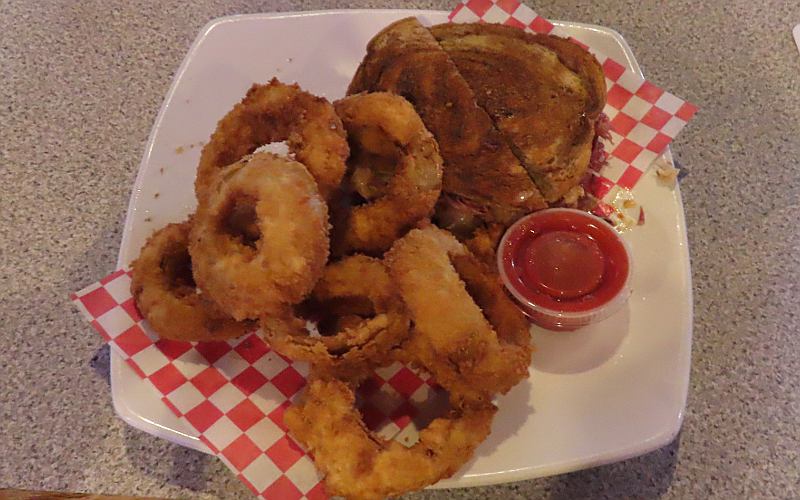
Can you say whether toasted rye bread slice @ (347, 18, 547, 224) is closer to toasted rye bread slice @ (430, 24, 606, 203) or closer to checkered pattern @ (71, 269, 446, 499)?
toasted rye bread slice @ (430, 24, 606, 203)

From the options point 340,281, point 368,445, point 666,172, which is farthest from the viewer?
point 666,172

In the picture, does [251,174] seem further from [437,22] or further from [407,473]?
[437,22]

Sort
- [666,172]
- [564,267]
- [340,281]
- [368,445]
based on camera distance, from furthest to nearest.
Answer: [666,172] → [564,267] → [340,281] → [368,445]

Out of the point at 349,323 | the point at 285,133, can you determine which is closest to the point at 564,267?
the point at 349,323

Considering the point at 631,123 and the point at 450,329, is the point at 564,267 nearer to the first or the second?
the point at 450,329

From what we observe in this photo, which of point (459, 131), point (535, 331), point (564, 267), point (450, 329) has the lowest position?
point (535, 331)

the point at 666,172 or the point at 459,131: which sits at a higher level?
the point at 459,131

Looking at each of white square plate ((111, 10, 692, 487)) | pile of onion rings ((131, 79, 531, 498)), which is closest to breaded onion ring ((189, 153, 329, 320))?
pile of onion rings ((131, 79, 531, 498))

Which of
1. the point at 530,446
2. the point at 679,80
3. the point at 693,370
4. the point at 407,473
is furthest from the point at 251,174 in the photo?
the point at 679,80
